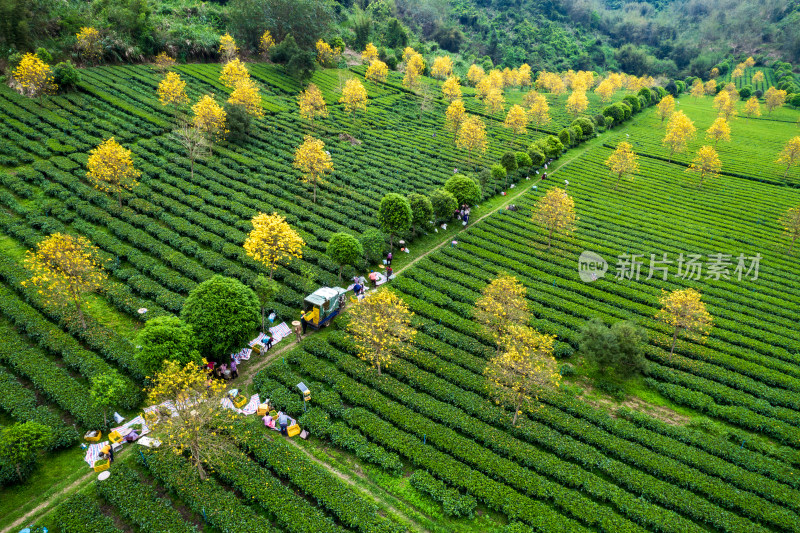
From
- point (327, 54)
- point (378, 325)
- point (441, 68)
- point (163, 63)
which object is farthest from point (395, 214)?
point (441, 68)

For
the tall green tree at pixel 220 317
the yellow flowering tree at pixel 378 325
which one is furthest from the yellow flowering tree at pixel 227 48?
the yellow flowering tree at pixel 378 325

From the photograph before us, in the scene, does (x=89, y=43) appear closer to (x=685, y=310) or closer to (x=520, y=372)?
(x=520, y=372)

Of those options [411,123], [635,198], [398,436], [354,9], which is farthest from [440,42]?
[398,436]

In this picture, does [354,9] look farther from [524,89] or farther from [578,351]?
[578,351]

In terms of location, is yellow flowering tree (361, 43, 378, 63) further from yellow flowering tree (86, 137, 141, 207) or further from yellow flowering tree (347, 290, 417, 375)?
yellow flowering tree (347, 290, 417, 375)

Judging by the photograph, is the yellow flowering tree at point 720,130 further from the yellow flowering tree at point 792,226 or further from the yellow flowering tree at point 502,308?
the yellow flowering tree at point 502,308

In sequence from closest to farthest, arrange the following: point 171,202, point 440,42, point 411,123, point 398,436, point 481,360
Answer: point 398,436
point 481,360
point 171,202
point 411,123
point 440,42
